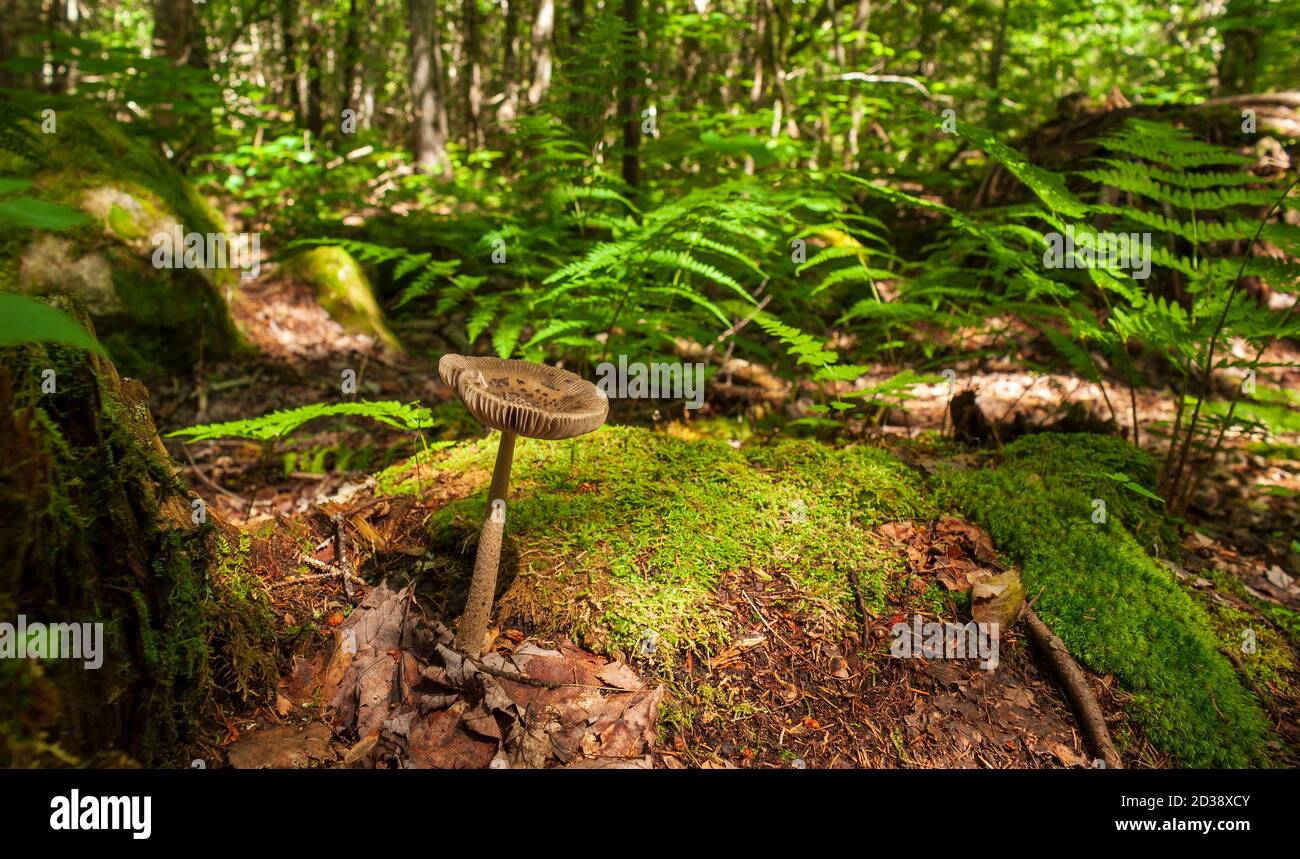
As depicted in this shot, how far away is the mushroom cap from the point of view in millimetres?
1995

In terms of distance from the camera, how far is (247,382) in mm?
5625

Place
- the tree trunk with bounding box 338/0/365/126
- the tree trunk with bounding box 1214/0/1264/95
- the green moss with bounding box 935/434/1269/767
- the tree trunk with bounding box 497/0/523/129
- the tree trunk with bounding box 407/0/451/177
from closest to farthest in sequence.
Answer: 1. the green moss with bounding box 935/434/1269/767
2. the tree trunk with bounding box 1214/0/1264/95
3. the tree trunk with bounding box 407/0/451/177
4. the tree trunk with bounding box 338/0/365/126
5. the tree trunk with bounding box 497/0/523/129

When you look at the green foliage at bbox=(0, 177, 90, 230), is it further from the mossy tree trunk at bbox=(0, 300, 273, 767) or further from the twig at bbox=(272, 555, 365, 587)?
the twig at bbox=(272, 555, 365, 587)

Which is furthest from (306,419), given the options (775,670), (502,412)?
(775,670)

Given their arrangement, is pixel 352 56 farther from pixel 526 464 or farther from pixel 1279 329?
pixel 1279 329

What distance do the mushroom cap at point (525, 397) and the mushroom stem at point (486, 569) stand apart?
0.17 meters

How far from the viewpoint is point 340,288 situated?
22.5ft

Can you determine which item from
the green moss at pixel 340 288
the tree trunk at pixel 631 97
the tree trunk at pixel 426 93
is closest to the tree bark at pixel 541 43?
the tree trunk at pixel 426 93

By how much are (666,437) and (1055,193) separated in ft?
7.76

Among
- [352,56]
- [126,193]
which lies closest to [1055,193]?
[126,193]

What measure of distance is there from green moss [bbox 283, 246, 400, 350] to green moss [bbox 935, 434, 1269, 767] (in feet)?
18.8

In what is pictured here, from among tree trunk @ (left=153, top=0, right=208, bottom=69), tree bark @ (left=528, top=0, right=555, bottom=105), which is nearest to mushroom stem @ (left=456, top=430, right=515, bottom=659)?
tree trunk @ (left=153, top=0, right=208, bottom=69)

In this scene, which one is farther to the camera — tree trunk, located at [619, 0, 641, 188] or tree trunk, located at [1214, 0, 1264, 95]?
tree trunk, located at [1214, 0, 1264, 95]

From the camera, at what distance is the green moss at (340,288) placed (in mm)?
6805
